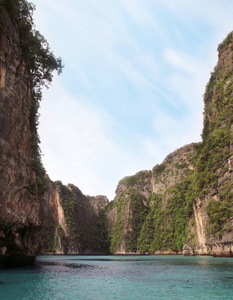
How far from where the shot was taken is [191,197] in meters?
61.2

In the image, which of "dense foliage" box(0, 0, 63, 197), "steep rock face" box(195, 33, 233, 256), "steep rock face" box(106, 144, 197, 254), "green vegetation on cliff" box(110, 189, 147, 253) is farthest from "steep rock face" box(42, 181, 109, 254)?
"dense foliage" box(0, 0, 63, 197)

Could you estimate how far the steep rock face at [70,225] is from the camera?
92375 millimetres

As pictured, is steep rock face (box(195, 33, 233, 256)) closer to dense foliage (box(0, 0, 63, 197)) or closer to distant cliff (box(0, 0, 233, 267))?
distant cliff (box(0, 0, 233, 267))

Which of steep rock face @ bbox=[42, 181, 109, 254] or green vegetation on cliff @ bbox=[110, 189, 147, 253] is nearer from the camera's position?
steep rock face @ bbox=[42, 181, 109, 254]

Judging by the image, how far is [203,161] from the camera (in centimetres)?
5091

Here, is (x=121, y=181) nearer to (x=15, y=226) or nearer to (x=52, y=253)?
(x=52, y=253)

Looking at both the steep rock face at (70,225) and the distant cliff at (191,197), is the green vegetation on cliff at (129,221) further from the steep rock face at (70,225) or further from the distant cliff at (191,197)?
the steep rock face at (70,225)

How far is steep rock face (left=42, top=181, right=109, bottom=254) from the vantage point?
92.4 meters

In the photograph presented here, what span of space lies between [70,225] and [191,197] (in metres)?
54.1

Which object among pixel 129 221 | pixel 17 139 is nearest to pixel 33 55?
pixel 17 139

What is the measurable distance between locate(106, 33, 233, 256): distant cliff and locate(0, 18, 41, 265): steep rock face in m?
29.3

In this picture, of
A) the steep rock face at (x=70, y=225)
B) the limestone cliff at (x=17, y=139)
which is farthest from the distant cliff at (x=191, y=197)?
the limestone cliff at (x=17, y=139)

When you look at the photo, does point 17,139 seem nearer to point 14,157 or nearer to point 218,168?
point 14,157

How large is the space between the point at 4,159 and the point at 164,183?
91.9 m
